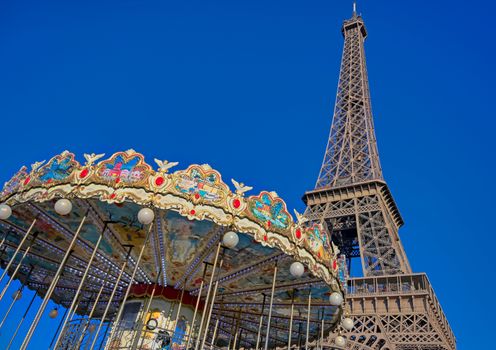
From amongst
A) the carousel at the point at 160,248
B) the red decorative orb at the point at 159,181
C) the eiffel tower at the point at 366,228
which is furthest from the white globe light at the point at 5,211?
the eiffel tower at the point at 366,228

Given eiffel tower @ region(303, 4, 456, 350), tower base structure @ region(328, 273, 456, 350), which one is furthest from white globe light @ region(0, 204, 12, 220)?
tower base structure @ region(328, 273, 456, 350)

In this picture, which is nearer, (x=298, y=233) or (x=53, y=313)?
(x=298, y=233)

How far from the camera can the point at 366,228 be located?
33.5m

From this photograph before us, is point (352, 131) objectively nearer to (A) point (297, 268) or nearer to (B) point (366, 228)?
(B) point (366, 228)

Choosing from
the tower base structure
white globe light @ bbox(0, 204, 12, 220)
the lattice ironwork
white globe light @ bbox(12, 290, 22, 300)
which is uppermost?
the lattice ironwork

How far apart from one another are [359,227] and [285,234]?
25737 mm

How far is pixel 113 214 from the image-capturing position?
971cm

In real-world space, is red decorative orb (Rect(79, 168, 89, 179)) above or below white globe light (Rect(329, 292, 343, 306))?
above

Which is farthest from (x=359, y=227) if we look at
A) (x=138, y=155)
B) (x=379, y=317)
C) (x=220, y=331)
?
(x=138, y=155)

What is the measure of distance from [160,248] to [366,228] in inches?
1011

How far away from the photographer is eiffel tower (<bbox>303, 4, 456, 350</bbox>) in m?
24.9

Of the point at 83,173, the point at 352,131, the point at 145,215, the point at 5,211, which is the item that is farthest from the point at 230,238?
the point at 352,131

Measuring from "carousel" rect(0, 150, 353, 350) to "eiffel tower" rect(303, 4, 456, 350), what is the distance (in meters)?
4.16

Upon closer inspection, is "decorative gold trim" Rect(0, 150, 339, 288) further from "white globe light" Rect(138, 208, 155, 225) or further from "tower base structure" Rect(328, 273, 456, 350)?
"tower base structure" Rect(328, 273, 456, 350)
